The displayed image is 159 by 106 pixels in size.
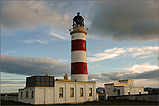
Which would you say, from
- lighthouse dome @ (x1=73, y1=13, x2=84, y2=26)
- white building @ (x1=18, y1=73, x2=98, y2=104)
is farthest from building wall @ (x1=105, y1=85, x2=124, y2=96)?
lighthouse dome @ (x1=73, y1=13, x2=84, y2=26)

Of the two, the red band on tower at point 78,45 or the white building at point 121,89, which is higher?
the red band on tower at point 78,45

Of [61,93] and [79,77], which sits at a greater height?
[79,77]

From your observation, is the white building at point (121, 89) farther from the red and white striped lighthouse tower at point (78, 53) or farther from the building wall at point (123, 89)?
the red and white striped lighthouse tower at point (78, 53)

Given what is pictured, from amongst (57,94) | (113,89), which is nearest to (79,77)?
(57,94)

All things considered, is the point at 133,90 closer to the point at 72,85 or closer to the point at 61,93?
the point at 72,85

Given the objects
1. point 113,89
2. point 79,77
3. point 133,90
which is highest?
point 79,77

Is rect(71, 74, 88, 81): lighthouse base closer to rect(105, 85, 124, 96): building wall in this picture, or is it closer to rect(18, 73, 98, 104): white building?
rect(18, 73, 98, 104): white building

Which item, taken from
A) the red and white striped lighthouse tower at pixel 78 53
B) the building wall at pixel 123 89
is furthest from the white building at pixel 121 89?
the red and white striped lighthouse tower at pixel 78 53

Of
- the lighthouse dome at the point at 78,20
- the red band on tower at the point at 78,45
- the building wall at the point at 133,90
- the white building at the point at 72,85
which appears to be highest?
the lighthouse dome at the point at 78,20

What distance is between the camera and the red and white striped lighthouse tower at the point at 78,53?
39.4m

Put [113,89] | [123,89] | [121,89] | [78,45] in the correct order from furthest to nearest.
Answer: [113,89]
[121,89]
[123,89]
[78,45]

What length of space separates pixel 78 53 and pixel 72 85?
8269 mm

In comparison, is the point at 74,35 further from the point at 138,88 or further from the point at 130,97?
the point at 138,88

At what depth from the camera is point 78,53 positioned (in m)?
40.1
